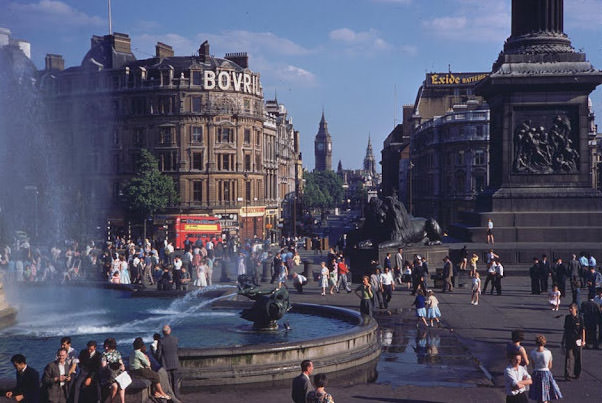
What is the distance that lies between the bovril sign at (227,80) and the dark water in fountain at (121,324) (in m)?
48.9

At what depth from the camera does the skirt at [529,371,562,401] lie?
11.1 metres

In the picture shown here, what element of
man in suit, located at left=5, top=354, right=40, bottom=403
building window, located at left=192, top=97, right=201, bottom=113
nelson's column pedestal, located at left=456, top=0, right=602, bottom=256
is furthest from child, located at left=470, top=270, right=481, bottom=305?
building window, located at left=192, top=97, right=201, bottom=113

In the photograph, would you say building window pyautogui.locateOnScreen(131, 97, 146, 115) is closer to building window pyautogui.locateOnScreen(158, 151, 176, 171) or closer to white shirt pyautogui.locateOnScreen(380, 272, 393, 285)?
building window pyautogui.locateOnScreen(158, 151, 176, 171)

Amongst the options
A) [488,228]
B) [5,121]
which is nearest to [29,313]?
[488,228]

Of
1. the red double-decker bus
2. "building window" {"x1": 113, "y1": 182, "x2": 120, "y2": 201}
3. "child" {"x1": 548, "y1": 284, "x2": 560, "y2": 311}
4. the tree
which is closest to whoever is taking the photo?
"child" {"x1": 548, "y1": 284, "x2": 560, "y2": 311}

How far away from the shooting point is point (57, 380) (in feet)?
35.2

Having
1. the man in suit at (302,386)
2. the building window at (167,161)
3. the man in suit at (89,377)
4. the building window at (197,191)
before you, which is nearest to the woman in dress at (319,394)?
the man in suit at (302,386)

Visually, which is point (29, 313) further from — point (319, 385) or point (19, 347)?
point (319, 385)

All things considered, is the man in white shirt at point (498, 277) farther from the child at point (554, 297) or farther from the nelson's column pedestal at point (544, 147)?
the nelson's column pedestal at point (544, 147)

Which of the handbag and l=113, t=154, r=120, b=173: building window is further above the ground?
l=113, t=154, r=120, b=173: building window

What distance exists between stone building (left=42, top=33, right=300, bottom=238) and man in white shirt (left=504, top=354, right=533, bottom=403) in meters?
64.3

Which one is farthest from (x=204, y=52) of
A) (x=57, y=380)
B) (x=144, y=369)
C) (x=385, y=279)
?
(x=57, y=380)

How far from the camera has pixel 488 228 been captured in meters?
31.9

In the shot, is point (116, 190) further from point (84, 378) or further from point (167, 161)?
point (84, 378)
